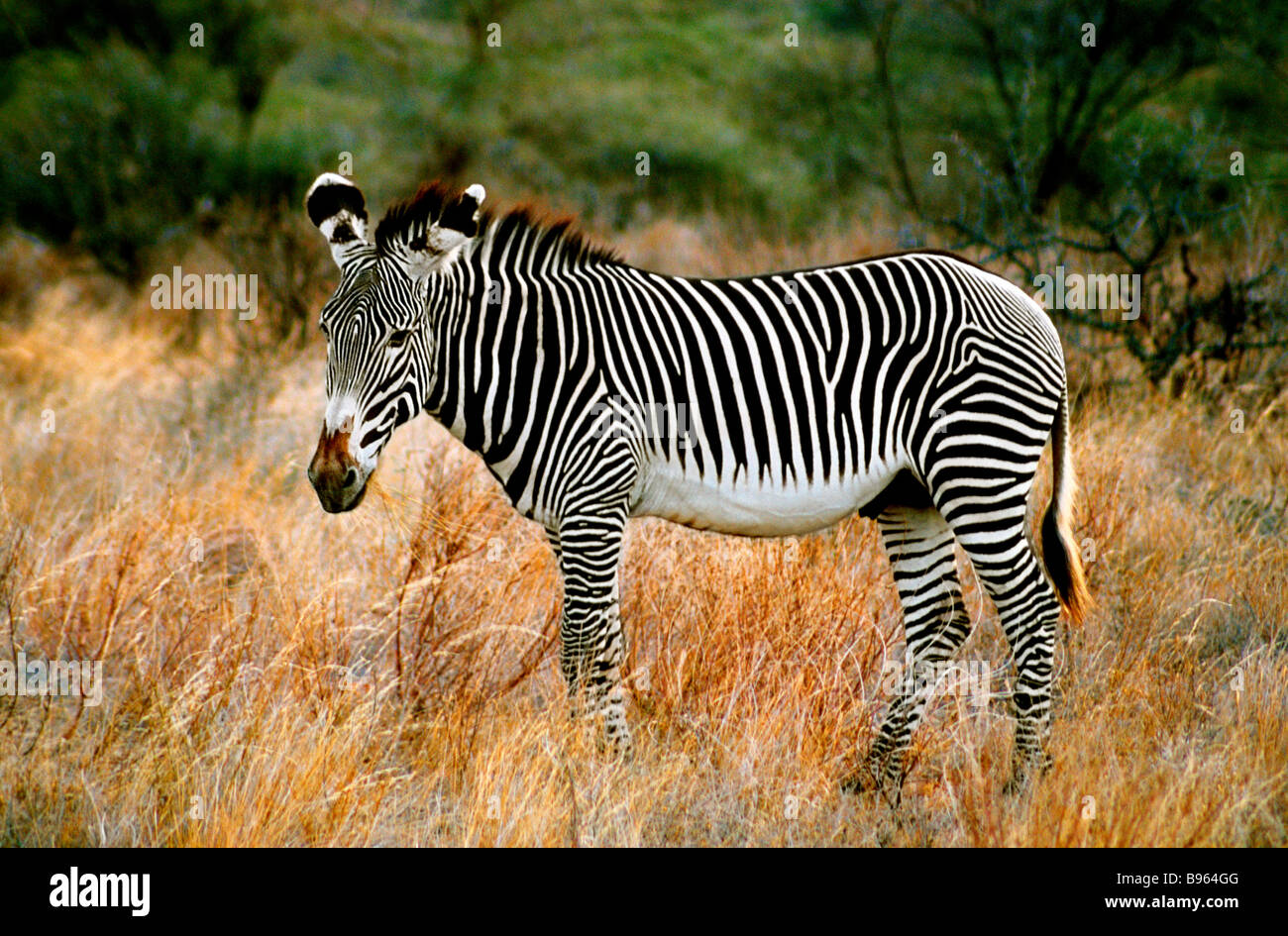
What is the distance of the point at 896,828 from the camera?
13.3ft

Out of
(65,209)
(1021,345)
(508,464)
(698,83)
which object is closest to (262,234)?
(65,209)

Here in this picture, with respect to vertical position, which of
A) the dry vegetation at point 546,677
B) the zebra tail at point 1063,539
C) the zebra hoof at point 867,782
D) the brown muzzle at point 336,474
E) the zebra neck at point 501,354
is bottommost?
the zebra hoof at point 867,782

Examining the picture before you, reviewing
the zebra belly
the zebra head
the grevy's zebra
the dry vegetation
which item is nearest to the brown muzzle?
the zebra head

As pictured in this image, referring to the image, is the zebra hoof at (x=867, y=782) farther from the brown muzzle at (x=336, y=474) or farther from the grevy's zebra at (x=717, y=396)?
the brown muzzle at (x=336, y=474)

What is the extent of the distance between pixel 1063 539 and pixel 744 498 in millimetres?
1245

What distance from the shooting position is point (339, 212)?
13.6 feet

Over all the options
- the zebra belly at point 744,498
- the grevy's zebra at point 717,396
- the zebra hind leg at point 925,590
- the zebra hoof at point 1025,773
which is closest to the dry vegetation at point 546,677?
the zebra hoof at point 1025,773

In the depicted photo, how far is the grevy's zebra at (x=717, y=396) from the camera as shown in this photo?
412cm

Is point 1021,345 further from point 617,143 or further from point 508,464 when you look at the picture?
point 617,143

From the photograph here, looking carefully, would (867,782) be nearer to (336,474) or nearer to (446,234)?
(336,474)

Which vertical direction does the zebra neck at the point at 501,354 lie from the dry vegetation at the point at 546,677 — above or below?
above

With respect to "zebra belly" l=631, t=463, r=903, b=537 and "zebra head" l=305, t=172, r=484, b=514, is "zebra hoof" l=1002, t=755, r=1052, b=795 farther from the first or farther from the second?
"zebra head" l=305, t=172, r=484, b=514
